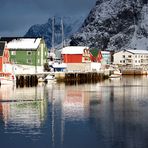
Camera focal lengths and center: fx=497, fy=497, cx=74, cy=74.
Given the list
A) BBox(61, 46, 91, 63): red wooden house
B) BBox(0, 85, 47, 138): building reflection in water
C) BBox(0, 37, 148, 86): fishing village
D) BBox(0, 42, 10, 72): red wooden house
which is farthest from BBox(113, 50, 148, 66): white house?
BBox(0, 85, 47, 138): building reflection in water

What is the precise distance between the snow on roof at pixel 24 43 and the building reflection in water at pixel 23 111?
34633 millimetres

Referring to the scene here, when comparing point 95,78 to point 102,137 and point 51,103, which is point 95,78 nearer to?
point 51,103

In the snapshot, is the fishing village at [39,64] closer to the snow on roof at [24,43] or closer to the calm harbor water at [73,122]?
the snow on roof at [24,43]

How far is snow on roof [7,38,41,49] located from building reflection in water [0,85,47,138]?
114 feet

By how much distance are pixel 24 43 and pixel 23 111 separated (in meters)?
53.6

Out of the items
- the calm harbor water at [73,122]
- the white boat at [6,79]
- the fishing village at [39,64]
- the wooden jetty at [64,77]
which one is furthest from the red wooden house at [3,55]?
the calm harbor water at [73,122]

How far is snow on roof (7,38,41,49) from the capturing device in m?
96.8

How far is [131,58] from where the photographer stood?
6649 inches

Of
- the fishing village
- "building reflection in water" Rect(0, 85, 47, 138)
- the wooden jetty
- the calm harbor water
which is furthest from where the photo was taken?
the wooden jetty

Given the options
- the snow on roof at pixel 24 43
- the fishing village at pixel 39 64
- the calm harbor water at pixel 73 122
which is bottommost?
the calm harbor water at pixel 73 122

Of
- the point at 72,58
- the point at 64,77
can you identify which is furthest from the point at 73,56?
the point at 64,77

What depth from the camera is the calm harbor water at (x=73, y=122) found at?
31.3 m

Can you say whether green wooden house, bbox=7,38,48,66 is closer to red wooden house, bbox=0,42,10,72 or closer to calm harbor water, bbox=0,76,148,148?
red wooden house, bbox=0,42,10,72

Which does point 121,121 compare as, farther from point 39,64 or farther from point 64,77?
point 39,64
